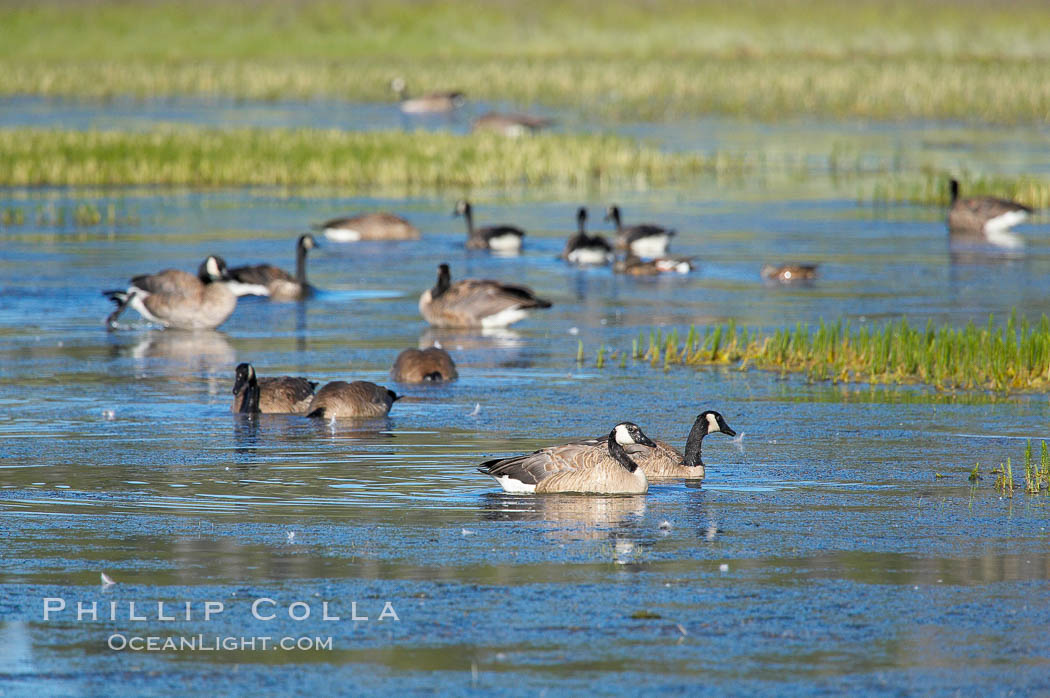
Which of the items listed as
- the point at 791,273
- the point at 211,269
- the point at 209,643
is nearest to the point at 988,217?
the point at 791,273

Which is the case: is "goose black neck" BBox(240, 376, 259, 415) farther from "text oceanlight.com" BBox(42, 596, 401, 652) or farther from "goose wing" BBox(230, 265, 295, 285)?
"goose wing" BBox(230, 265, 295, 285)

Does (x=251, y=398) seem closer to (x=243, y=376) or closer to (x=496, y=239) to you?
(x=243, y=376)

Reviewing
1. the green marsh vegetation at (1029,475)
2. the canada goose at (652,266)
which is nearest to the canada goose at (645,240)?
the canada goose at (652,266)

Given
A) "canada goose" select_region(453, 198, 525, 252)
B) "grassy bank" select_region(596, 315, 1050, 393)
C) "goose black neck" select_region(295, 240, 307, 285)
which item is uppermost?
"canada goose" select_region(453, 198, 525, 252)

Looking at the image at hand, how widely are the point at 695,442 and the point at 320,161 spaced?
30.4m

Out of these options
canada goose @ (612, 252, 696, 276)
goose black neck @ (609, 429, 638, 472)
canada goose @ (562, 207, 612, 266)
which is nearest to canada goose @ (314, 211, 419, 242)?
canada goose @ (562, 207, 612, 266)

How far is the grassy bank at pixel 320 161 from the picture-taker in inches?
1587

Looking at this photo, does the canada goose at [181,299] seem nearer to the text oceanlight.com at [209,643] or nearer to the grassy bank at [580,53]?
the text oceanlight.com at [209,643]

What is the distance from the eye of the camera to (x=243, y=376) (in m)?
14.9

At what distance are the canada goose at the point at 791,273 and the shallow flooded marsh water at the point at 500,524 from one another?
2.48 metres

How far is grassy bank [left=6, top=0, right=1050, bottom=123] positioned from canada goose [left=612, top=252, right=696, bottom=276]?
31.2m

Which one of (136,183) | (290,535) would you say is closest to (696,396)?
(290,535)

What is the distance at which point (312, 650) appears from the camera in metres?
8.27

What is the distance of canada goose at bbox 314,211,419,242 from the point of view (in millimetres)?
30172
